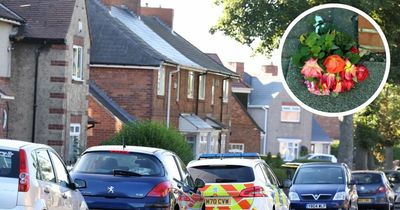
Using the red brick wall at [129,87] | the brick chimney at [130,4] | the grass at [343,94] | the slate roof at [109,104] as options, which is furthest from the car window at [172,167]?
the brick chimney at [130,4]

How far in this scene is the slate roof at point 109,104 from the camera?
143 ft

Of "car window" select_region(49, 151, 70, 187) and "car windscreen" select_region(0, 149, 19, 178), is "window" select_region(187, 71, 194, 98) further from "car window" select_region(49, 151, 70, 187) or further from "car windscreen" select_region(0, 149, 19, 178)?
"car windscreen" select_region(0, 149, 19, 178)

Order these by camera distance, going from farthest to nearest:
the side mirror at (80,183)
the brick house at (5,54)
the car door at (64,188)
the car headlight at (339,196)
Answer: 1. the brick house at (5,54)
2. the car headlight at (339,196)
3. the side mirror at (80,183)
4. the car door at (64,188)

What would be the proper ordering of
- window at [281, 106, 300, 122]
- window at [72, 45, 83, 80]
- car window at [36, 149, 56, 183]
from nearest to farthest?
1. car window at [36, 149, 56, 183]
2. window at [72, 45, 83, 80]
3. window at [281, 106, 300, 122]

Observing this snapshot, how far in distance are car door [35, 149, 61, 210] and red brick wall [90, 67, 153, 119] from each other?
97.7 feet

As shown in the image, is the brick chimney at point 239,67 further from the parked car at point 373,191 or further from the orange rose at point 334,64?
the orange rose at point 334,64

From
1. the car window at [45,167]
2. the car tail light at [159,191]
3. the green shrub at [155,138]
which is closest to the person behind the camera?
the car window at [45,167]

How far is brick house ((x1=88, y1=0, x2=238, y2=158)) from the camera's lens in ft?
146

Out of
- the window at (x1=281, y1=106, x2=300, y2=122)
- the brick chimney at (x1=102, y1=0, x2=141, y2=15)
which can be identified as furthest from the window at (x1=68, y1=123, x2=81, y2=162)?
the window at (x1=281, y1=106, x2=300, y2=122)

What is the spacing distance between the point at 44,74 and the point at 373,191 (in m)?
11.7

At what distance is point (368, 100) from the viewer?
20.7 meters

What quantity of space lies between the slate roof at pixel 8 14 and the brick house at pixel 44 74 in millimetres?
392

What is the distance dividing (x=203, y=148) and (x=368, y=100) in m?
31.3

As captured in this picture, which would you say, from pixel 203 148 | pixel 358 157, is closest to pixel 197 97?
pixel 203 148
